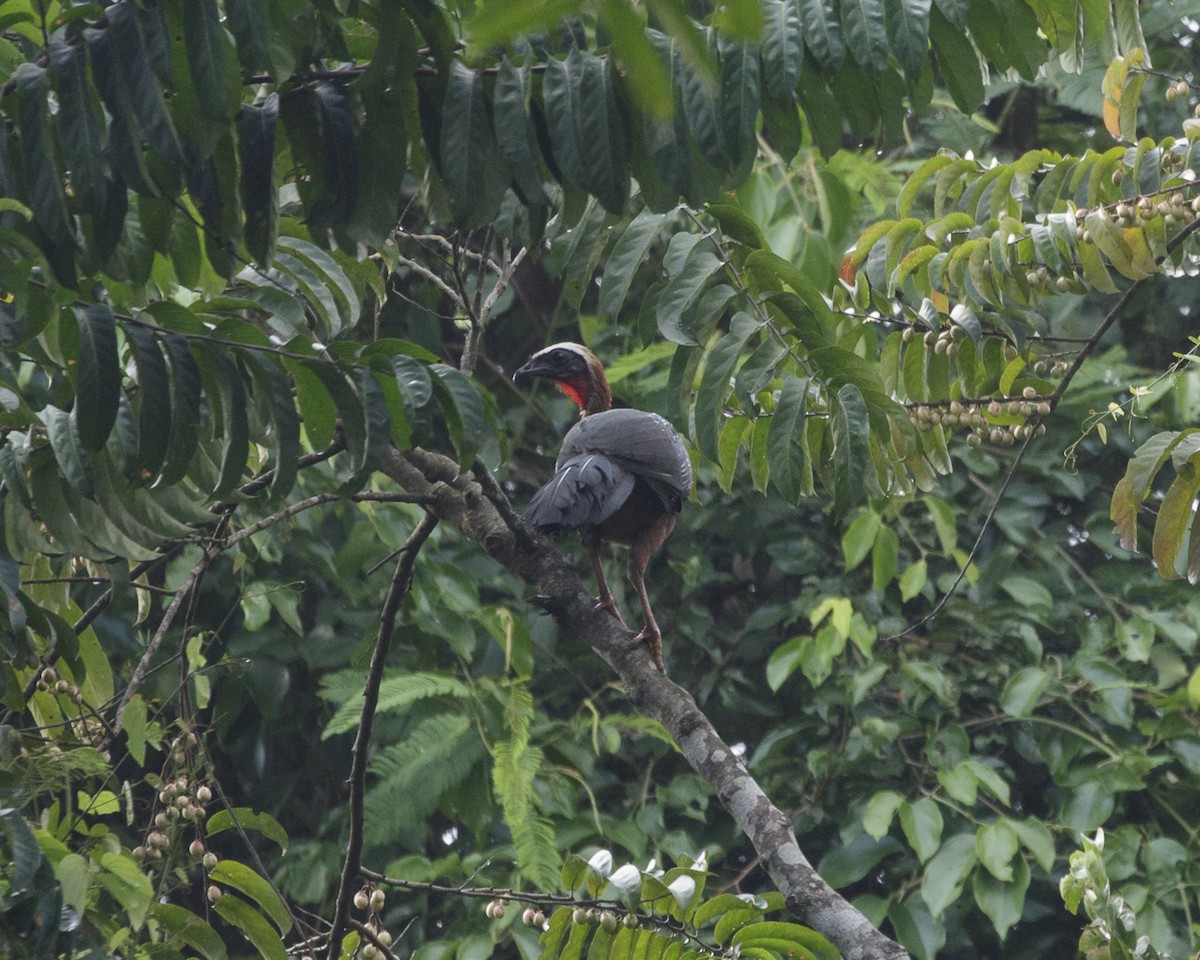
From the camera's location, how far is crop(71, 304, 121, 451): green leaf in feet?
6.10

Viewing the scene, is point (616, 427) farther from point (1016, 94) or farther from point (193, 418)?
point (1016, 94)

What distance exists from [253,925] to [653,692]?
3.16ft

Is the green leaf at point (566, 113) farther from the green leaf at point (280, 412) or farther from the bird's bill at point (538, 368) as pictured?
the bird's bill at point (538, 368)

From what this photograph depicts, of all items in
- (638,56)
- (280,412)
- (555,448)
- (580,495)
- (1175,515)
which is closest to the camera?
(638,56)

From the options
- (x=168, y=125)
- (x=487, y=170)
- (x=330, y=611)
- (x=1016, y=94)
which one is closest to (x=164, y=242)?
(x=168, y=125)

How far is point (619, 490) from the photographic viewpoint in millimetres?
3816

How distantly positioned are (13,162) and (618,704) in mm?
4246

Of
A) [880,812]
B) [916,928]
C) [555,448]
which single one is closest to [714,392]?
[880,812]

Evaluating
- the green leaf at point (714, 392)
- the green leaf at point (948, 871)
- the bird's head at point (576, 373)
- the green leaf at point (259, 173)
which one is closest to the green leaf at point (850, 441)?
the green leaf at point (714, 392)

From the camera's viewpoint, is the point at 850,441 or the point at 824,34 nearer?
the point at 824,34

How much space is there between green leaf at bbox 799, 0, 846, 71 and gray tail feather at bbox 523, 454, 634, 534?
1.58 meters

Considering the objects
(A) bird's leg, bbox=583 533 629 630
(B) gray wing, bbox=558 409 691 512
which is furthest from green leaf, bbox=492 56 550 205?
(B) gray wing, bbox=558 409 691 512

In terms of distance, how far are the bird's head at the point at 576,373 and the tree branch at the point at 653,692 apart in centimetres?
142

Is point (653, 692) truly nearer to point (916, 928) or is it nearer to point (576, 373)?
point (576, 373)
